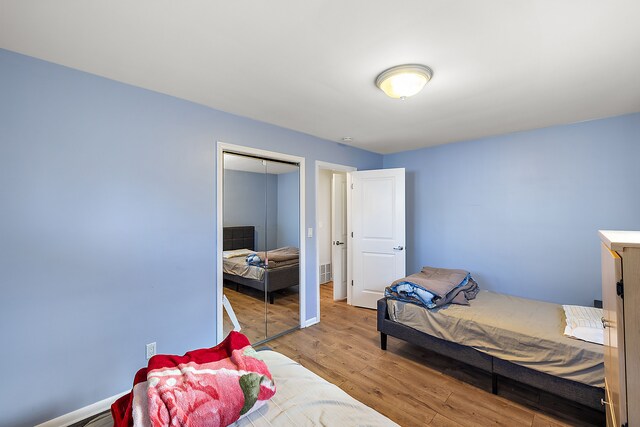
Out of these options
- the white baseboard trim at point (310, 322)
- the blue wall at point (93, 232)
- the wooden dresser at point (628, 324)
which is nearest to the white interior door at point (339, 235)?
the white baseboard trim at point (310, 322)

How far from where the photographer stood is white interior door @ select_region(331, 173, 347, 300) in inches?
186

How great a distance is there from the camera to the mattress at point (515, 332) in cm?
188

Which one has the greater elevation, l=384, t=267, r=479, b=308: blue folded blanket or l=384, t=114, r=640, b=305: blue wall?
l=384, t=114, r=640, b=305: blue wall

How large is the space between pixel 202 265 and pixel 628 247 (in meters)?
2.70

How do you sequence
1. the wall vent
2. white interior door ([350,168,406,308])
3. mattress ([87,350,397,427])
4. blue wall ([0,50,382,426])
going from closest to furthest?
mattress ([87,350,397,427]) → blue wall ([0,50,382,426]) → white interior door ([350,168,406,308]) → the wall vent

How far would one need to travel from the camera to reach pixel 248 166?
297 cm

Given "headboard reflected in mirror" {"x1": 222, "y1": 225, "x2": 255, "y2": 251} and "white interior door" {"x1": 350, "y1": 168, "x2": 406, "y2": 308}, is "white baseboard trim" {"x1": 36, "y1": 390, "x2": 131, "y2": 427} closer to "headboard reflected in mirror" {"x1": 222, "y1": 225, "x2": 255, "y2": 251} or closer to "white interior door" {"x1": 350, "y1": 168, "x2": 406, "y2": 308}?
"headboard reflected in mirror" {"x1": 222, "y1": 225, "x2": 255, "y2": 251}

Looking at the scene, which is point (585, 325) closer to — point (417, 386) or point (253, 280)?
point (417, 386)

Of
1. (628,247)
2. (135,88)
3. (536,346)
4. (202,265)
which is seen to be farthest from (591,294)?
(135,88)

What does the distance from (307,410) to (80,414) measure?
6.09ft

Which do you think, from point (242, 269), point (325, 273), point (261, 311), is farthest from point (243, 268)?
point (325, 273)

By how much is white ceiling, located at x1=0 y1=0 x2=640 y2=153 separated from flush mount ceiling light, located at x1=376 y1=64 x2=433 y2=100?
0.20 ft

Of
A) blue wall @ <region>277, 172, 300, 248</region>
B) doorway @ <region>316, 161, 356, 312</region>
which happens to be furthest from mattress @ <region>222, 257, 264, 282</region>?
doorway @ <region>316, 161, 356, 312</region>

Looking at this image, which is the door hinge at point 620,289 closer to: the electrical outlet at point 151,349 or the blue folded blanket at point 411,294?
the blue folded blanket at point 411,294
